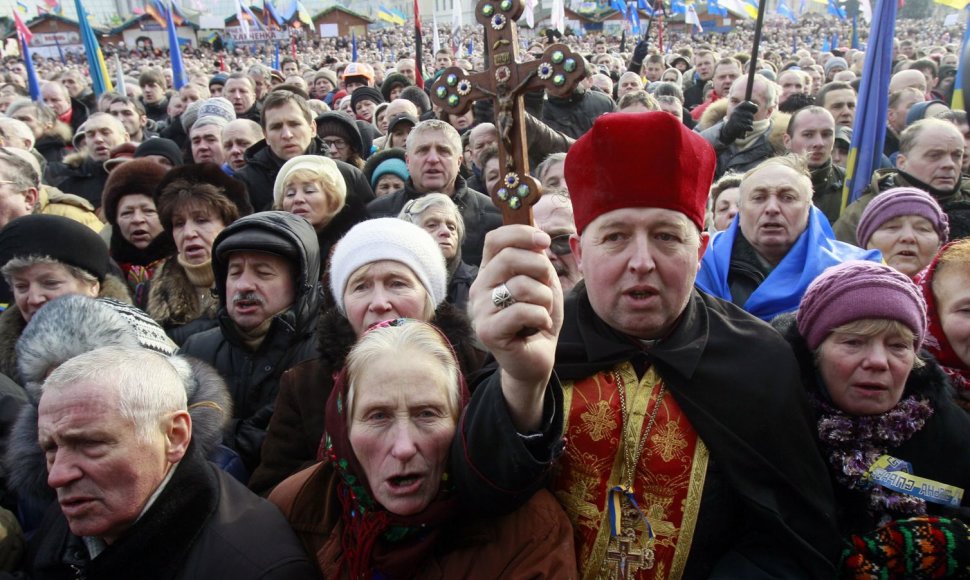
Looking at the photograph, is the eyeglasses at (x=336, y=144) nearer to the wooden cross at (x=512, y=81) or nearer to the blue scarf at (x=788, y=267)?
the blue scarf at (x=788, y=267)

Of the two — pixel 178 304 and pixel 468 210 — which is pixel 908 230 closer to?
pixel 468 210

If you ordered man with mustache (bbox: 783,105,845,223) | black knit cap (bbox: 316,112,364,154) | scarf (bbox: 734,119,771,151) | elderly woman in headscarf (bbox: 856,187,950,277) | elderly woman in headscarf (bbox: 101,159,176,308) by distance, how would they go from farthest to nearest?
black knit cap (bbox: 316,112,364,154) → scarf (bbox: 734,119,771,151) → man with mustache (bbox: 783,105,845,223) → elderly woman in headscarf (bbox: 101,159,176,308) → elderly woman in headscarf (bbox: 856,187,950,277)

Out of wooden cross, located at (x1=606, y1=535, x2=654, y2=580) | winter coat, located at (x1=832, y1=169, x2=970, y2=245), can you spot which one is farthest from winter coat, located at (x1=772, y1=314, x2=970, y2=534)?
winter coat, located at (x1=832, y1=169, x2=970, y2=245)

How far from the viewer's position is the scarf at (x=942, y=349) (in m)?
2.39

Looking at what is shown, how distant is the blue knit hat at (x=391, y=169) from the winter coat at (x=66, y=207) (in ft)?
6.84

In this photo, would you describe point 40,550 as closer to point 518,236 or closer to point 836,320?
point 518,236

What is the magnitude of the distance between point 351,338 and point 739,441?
1453 millimetres

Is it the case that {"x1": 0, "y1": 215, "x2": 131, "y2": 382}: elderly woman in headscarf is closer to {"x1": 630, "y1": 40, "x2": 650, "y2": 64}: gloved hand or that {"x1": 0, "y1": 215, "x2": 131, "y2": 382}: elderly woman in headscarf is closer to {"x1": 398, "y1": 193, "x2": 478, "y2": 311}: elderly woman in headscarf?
{"x1": 398, "y1": 193, "x2": 478, "y2": 311}: elderly woman in headscarf

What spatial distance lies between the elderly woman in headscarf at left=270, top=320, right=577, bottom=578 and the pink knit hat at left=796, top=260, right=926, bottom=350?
1077 millimetres

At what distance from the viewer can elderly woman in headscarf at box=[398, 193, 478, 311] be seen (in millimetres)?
3840

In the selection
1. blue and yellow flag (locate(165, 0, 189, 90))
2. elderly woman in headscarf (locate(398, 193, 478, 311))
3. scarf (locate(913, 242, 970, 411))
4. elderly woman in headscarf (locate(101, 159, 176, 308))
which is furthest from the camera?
blue and yellow flag (locate(165, 0, 189, 90))

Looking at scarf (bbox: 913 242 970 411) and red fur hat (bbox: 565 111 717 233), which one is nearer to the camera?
red fur hat (bbox: 565 111 717 233)

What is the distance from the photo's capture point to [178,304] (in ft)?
12.3

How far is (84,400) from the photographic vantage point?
1831 millimetres
